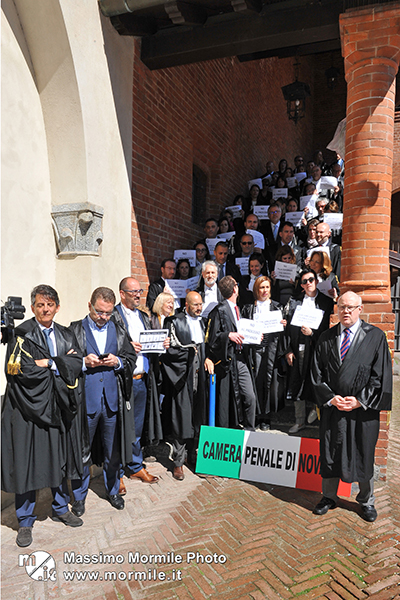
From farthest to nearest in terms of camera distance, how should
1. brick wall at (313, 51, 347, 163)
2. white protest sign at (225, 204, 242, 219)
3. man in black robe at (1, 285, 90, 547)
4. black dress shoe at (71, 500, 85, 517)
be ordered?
brick wall at (313, 51, 347, 163) < white protest sign at (225, 204, 242, 219) < black dress shoe at (71, 500, 85, 517) < man in black robe at (1, 285, 90, 547)

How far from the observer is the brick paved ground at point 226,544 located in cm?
282

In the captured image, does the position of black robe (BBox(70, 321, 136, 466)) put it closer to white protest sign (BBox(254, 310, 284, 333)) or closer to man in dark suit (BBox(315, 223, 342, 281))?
white protest sign (BBox(254, 310, 284, 333))

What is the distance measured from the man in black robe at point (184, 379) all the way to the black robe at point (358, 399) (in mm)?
1381

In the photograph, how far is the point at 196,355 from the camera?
15.0 feet

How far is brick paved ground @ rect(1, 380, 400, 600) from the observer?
282cm

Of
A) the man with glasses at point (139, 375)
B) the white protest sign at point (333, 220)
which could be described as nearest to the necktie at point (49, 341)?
the man with glasses at point (139, 375)

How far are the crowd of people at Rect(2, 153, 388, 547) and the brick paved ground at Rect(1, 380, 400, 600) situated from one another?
0.20 meters

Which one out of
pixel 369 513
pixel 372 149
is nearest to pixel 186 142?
pixel 372 149

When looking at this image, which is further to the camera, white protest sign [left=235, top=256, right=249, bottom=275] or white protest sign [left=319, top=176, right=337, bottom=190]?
white protest sign [left=319, top=176, right=337, bottom=190]

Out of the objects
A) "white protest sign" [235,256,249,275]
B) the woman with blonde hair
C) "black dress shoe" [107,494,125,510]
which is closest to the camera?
the woman with blonde hair

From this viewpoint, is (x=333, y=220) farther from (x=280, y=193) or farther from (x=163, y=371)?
(x=163, y=371)

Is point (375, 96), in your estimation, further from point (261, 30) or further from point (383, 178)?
point (261, 30)

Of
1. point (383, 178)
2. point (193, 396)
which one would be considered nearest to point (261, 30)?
point (383, 178)

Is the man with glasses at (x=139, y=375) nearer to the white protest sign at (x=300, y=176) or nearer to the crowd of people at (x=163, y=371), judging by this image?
the crowd of people at (x=163, y=371)
